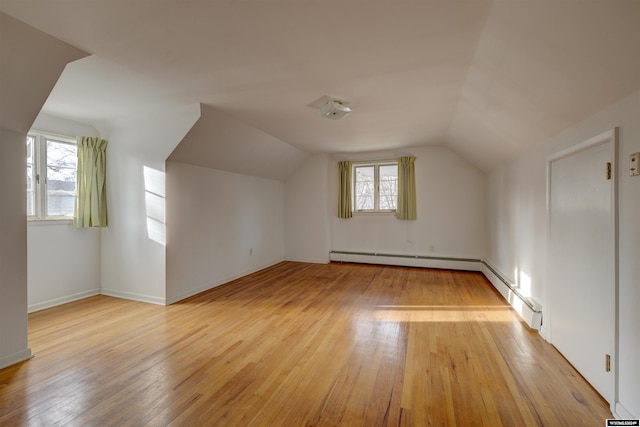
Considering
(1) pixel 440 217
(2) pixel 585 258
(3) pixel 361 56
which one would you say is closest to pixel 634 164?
(2) pixel 585 258

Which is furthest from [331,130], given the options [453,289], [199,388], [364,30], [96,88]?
[199,388]

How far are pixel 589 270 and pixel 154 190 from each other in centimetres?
442

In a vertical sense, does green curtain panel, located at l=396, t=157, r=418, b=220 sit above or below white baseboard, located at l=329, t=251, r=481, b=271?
above

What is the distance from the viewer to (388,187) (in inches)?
230

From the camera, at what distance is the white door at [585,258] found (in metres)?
1.71

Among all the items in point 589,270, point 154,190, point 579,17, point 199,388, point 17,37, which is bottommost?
point 199,388

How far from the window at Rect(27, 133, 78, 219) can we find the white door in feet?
17.9

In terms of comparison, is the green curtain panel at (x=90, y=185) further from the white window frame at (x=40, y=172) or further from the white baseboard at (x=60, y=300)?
the white baseboard at (x=60, y=300)

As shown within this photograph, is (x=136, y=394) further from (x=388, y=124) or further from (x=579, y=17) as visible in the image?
(x=388, y=124)

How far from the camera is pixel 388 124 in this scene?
3834 mm

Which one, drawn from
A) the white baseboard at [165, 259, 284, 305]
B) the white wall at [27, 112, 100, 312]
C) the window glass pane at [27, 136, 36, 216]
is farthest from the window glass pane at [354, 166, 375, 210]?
the window glass pane at [27, 136, 36, 216]

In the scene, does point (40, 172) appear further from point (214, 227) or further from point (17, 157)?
point (214, 227)

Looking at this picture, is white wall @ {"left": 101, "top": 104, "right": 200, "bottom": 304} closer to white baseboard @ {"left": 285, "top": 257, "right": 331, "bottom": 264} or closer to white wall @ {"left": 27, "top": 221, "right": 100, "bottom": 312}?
white wall @ {"left": 27, "top": 221, "right": 100, "bottom": 312}

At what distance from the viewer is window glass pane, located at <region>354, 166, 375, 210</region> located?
5996 mm
